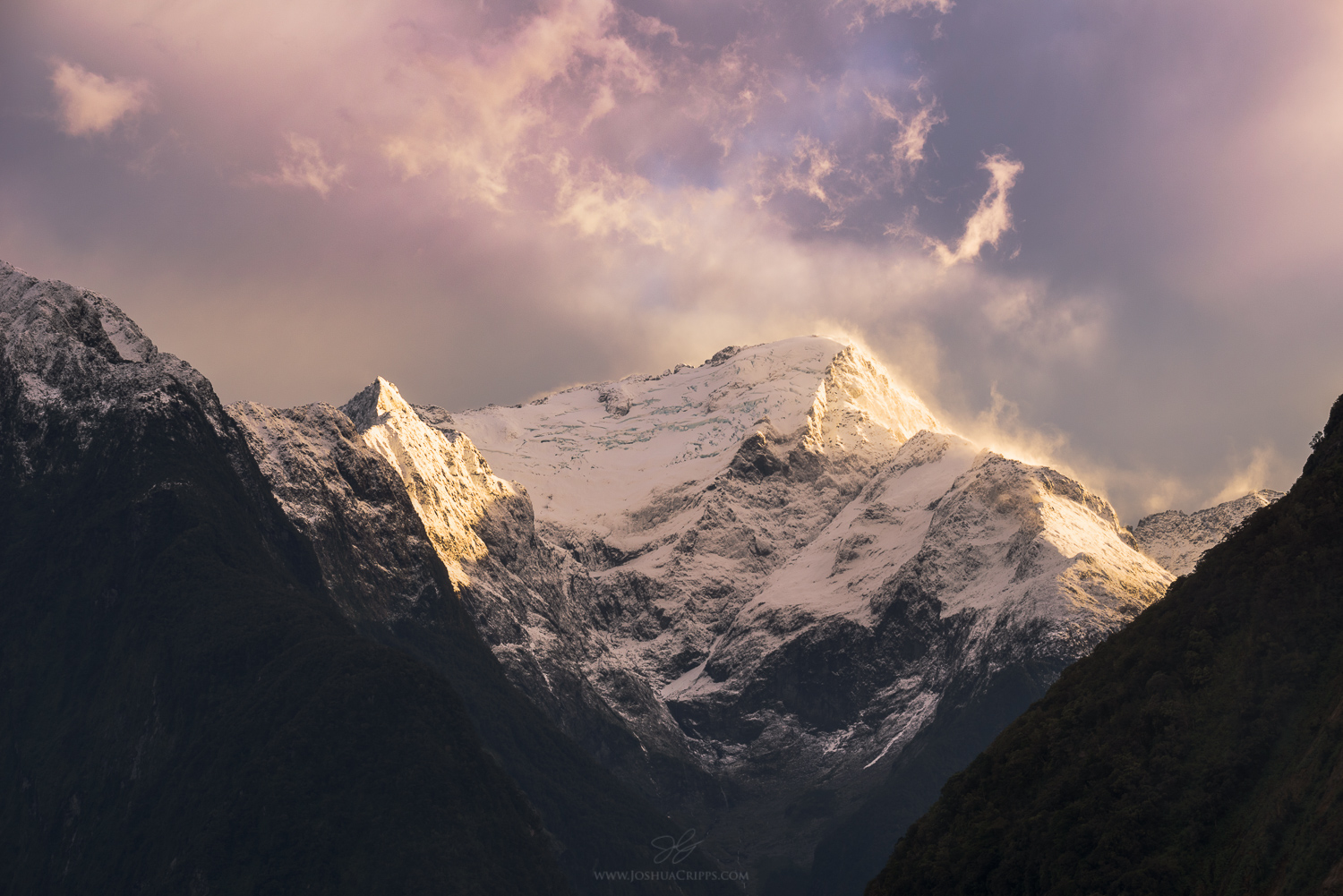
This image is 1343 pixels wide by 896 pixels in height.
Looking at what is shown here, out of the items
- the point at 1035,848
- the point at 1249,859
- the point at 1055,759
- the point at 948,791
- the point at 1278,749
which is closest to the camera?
the point at 1249,859

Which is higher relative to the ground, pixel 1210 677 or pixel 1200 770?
pixel 1210 677

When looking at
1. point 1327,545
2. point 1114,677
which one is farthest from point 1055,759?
point 1327,545

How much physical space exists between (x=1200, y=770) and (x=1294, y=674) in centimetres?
1027

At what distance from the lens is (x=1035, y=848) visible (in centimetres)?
11256

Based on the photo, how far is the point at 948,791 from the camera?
132125 millimetres

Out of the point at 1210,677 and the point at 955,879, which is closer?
the point at 1210,677

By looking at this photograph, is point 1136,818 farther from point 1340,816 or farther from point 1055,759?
point 1340,816

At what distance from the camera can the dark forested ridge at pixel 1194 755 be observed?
8994cm

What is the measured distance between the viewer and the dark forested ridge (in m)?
89.9

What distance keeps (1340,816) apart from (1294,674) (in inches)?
933

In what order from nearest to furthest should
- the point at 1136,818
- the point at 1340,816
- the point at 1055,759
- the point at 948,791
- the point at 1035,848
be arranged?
the point at 1340,816, the point at 1136,818, the point at 1035,848, the point at 1055,759, the point at 948,791

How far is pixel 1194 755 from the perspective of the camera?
104938mm

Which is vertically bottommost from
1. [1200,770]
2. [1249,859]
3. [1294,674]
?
[1249,859]

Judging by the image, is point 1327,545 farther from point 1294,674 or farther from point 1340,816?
point 1340,816
